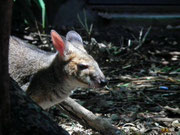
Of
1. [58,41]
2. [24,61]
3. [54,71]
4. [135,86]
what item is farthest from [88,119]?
[135,86]

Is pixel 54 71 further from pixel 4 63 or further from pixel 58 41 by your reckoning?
pixel 4 63

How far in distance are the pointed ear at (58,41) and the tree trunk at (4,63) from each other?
1782 millimetres

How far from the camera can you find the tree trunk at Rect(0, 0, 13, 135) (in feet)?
5.58

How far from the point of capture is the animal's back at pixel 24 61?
149 inches

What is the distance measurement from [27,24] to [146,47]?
226 cm

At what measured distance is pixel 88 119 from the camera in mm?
3396

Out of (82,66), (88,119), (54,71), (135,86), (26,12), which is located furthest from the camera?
(26,12)

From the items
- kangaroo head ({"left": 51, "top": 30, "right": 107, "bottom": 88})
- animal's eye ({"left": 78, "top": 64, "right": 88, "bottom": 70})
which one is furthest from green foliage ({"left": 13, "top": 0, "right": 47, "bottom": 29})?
animal's eye ({"left": 78, "top": 64, "right": 88, "bottom": 70})

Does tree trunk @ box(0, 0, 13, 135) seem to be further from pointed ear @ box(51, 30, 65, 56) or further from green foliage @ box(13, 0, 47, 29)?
green foliage @ box(13, 0, 47, 29)

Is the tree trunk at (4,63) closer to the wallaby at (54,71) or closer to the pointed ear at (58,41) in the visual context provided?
the wallaby at (54,71)

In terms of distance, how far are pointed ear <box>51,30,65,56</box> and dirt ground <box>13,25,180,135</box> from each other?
0.80m

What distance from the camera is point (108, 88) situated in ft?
15.8

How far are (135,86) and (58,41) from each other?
1.60 meters

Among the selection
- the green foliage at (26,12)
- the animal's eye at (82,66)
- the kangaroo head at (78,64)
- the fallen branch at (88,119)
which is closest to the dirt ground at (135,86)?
the fallen branch at (88,119)
